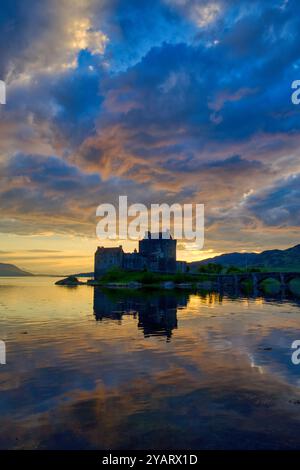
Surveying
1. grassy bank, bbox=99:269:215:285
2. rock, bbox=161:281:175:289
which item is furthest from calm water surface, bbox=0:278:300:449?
grassy bank, bbox=99:269:215:285

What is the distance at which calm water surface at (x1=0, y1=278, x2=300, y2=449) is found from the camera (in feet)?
43.2

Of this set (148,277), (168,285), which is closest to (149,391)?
(168,285)

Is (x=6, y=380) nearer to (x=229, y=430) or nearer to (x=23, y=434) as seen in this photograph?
(x=23, y=434)

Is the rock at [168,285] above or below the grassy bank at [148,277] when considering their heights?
below

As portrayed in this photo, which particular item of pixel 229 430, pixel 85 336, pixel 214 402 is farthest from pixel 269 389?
pixel 85 336

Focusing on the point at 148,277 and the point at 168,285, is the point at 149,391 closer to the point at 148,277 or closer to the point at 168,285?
the point at 168,285

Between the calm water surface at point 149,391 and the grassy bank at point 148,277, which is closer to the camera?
the calm water surface at point 149,391

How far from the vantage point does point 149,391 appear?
61.2ft

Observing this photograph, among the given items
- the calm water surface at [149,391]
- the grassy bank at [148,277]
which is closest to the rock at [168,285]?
the grassy bank at [148,277]

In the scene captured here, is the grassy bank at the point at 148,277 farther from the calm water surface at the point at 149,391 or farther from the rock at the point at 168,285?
the calm water surface at the point at 149,391

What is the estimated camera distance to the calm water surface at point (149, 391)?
518 inches
